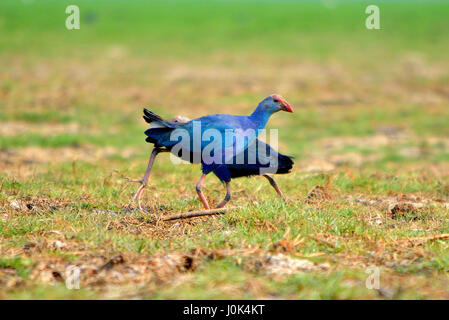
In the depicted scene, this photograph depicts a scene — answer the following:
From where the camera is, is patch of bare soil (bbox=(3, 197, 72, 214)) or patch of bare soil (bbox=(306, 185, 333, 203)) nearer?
patch of bare soil (bbox=(3, 197, 72, 214))

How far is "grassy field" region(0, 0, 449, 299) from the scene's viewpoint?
404 cm

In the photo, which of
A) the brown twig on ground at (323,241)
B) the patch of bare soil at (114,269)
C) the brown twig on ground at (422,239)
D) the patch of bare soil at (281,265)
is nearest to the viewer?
the patch of bare soil at (114,269)

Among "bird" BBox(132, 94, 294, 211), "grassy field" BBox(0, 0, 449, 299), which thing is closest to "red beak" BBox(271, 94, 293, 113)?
"bird" BBox(132, 94, 294, 211)

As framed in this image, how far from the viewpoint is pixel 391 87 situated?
715 inches

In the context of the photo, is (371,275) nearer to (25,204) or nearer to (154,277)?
(154,277)

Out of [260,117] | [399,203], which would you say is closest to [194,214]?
[260,117]

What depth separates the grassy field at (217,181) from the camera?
159 inches

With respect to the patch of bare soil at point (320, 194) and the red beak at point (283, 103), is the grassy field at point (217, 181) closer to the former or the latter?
the patch of bare soil at point (320, 194)

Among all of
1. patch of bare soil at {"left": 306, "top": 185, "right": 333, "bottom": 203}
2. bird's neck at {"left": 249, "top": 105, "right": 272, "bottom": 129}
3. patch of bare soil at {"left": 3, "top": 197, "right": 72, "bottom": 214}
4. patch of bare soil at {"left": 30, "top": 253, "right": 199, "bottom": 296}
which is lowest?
patch of bare soil at {"left": 30, "top": 253, "right": 199, "bottom": 296}

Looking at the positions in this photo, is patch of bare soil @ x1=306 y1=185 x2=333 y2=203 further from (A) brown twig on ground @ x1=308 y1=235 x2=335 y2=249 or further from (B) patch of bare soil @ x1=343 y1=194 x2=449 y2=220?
(A) brown twig on ground @ x1=308 y1=235 x2=335 y2=249

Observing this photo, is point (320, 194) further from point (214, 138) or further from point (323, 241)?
point (323, 241)

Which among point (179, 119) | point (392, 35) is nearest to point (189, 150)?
point (179, 119)

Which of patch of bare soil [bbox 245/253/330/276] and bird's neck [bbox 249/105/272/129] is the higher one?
bird's neck [bbox 249/105/272/129]

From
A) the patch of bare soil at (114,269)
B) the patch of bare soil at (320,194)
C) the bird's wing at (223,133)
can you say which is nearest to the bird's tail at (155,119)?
the bird's wing at (223,133)
